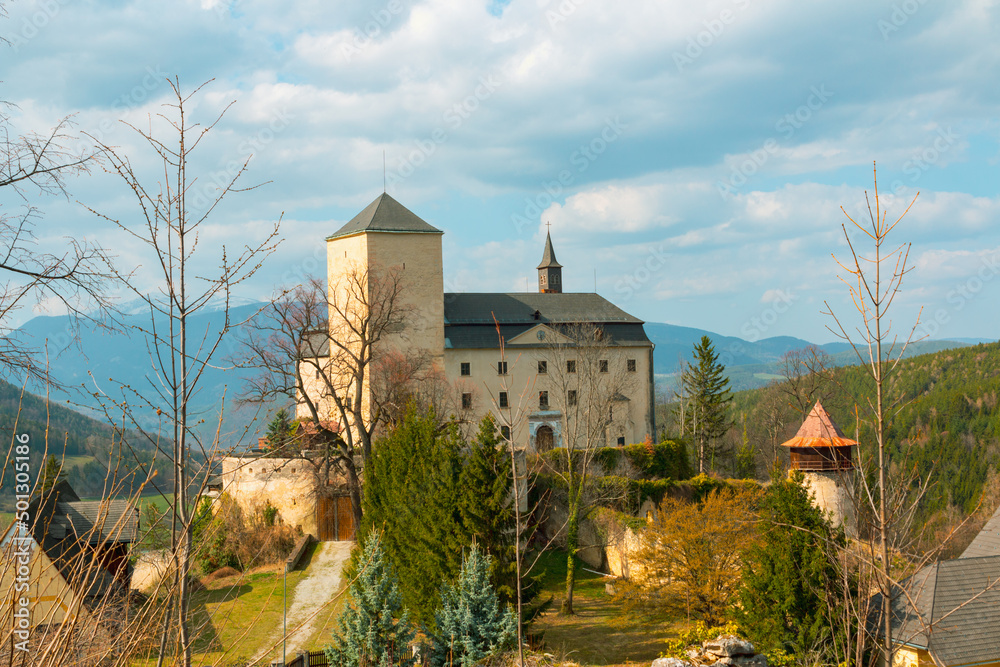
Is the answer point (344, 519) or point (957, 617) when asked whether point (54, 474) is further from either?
point (344, 519)

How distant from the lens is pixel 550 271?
202 ft

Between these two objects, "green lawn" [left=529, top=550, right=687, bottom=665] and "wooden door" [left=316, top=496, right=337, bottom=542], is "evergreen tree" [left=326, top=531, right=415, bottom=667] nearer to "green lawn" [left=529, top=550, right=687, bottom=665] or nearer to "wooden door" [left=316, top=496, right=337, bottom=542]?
"green lawn" [left=529, top=550, right=687, bottom=665]

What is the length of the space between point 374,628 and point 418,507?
18.5 ft

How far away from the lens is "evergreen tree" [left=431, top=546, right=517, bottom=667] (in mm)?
15758

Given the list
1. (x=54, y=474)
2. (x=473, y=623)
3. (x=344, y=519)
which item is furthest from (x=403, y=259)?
(x=54, y=474)

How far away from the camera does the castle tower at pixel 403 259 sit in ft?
137

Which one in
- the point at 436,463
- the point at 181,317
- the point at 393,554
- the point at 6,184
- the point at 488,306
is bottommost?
the point at 393,554

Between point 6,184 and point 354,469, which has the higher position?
point 6,184

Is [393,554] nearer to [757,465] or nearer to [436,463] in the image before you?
[436,463]

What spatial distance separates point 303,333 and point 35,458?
1074 inches

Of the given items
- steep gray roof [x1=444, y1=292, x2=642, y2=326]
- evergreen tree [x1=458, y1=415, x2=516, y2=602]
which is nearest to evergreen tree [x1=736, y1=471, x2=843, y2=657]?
evergreen tree [x1=458, y1=415, x2=516, y2=602]

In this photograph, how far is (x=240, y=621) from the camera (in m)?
22.9

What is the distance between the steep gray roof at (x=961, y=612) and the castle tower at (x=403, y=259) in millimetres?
26660

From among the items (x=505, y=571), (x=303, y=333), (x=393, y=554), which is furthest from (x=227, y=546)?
(x=505, y=571)
